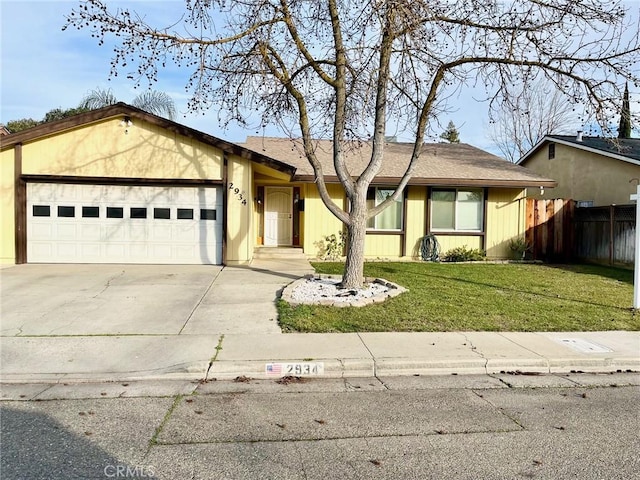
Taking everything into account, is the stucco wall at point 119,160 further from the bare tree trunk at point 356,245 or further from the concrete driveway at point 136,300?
the bare tree trunk at point 356,245

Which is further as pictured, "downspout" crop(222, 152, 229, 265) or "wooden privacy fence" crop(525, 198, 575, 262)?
"wooden privacy fence" crop(525, 198, 575, 262)

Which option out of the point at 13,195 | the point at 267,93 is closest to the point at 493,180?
the point at 267,93

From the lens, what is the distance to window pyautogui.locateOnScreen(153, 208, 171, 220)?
1407cm

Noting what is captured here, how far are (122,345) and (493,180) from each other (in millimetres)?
13409

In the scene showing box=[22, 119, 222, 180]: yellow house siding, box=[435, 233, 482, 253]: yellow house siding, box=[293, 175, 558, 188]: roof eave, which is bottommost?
box=[435, 233, 482, 253]: yellow house siding

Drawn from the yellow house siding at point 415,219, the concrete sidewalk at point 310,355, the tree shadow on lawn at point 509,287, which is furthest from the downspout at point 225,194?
the concrete sidewalk at point 310,355

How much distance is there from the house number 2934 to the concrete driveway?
2185 millimetres

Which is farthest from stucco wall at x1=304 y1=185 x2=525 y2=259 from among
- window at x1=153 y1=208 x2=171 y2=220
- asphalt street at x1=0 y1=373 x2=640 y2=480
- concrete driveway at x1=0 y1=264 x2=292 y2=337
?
asphalt street at x1=0 y1=373 x2=640 y2=480

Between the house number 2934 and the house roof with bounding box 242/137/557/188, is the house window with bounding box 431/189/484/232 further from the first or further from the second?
the house number 2934

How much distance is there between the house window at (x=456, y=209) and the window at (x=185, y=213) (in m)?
8.33

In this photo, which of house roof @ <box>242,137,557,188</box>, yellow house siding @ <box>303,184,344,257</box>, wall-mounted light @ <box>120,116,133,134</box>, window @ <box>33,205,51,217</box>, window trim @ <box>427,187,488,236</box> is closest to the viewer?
window @ <box>33,205,51,217</box>

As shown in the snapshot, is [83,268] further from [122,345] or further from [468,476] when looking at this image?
[468,476]

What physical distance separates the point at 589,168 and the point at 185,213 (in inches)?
629

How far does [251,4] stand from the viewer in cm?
951
